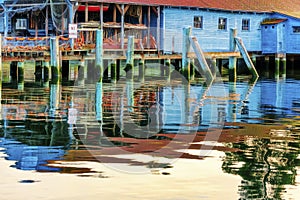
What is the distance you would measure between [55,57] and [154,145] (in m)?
19.2

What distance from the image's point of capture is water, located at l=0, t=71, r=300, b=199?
11.4 meters

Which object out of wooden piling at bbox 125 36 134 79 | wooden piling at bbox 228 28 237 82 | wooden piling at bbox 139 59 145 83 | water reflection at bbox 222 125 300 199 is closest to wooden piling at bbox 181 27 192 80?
wooden piling at bbox 139 59 145 83

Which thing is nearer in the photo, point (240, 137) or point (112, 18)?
point (240, 137)

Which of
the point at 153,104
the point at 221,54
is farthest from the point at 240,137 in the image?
the point at 221,54

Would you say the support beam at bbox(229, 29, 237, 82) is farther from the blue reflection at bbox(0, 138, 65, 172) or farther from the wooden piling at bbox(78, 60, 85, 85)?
the blue reflection at bbox(0, 138, 65, 172)

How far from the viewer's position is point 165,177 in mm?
12039

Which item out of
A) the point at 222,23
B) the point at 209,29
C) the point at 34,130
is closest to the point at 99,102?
the point at 34,130

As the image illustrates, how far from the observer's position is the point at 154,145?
1520 centimetres

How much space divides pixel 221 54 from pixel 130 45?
4885 millimetres

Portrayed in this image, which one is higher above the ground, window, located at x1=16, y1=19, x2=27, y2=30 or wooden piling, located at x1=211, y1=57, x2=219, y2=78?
window, located at x1=16, y1=19, x2=27, y2=30

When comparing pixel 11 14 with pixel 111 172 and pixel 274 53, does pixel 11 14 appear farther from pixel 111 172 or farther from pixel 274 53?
pixel 111 172

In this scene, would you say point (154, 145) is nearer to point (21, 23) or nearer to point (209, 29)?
point (21, 23)

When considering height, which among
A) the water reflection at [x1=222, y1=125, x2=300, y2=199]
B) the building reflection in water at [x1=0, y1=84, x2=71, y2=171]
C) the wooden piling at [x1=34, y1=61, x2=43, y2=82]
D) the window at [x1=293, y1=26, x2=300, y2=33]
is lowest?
the water reflection at [x1=222, y1=125, x2=300, y2=199]

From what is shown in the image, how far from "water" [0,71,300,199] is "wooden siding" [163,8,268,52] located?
780 inches
